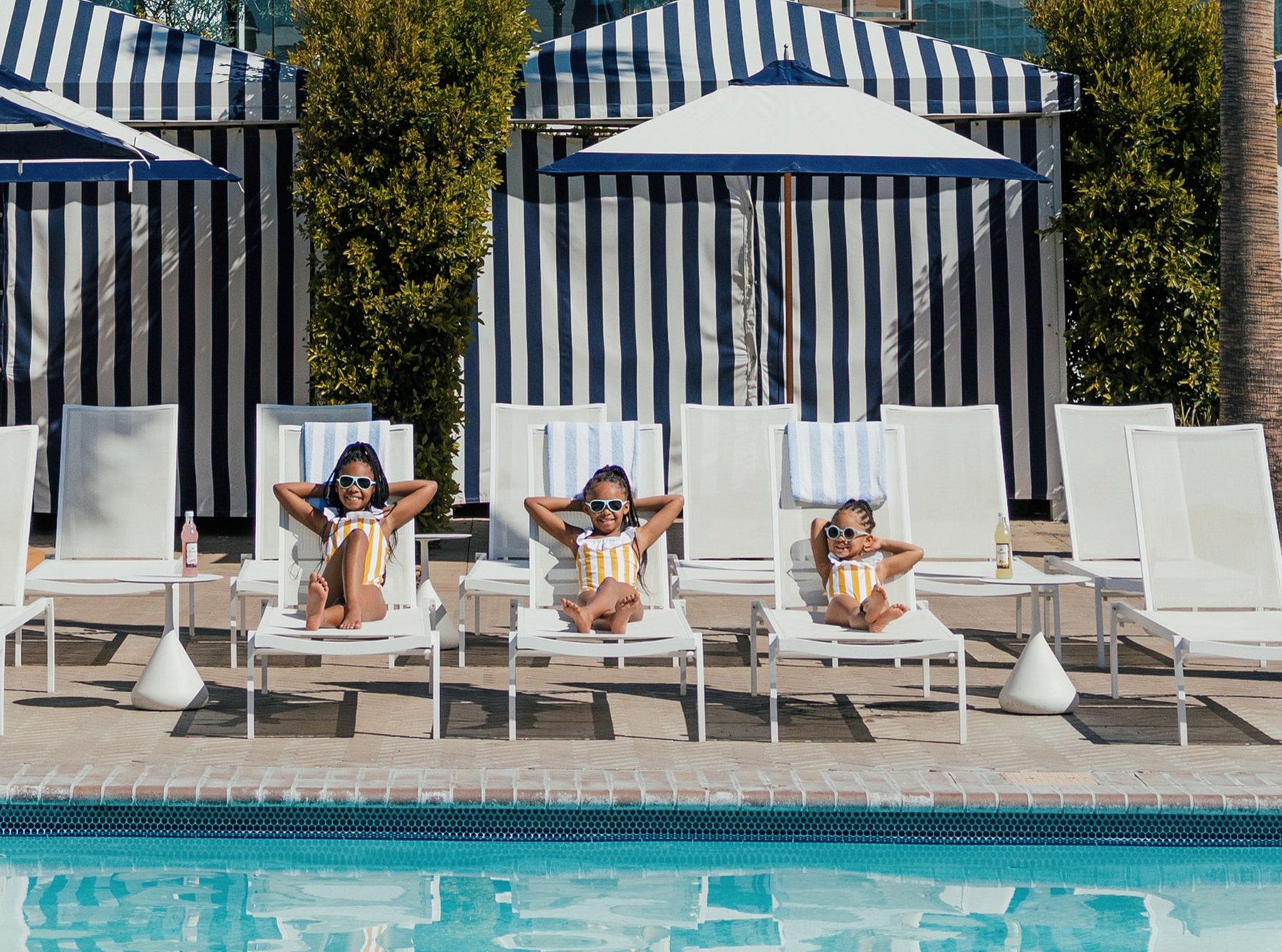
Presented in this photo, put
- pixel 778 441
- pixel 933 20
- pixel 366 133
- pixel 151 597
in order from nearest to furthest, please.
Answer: pixel 778 441
pixel 151 597
pixel 366 133
pixel 933 20

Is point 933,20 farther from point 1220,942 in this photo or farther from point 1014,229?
point 1220,942

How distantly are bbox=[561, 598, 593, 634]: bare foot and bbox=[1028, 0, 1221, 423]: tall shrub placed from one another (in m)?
5.85

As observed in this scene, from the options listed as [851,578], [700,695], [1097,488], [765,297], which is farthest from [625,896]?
[765,297]

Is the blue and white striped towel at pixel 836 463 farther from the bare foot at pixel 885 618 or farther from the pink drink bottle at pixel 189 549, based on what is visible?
the pink drink bottle at pixel 189 549

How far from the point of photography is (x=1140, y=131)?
11.0 metres

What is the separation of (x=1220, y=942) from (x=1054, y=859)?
0.65 m

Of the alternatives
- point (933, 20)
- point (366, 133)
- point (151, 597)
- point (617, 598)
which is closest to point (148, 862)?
point (617, 598)

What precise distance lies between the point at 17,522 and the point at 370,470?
142cm

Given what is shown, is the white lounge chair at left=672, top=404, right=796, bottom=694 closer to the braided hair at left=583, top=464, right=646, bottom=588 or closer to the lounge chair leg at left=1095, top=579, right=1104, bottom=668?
the braided hair at left=583, top=464, right=646, bottom=588

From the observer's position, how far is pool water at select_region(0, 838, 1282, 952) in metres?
5.00

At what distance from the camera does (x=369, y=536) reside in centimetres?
695

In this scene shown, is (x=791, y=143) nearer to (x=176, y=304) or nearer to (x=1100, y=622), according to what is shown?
(x=1100, y=622)

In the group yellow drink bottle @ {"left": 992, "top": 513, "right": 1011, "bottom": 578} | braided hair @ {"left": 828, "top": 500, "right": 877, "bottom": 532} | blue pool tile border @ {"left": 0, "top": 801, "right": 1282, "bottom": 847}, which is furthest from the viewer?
yellow drink bottle @ {"left": 992, "top": 513, "right": 1011, "bottom": 578}

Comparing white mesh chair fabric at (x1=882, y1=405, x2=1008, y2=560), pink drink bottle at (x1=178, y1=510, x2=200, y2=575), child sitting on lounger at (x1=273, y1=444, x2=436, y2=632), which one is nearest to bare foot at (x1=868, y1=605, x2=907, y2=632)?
white mesh chair fabric at (x1=882, y1=405, x2=1008, y2=560)
